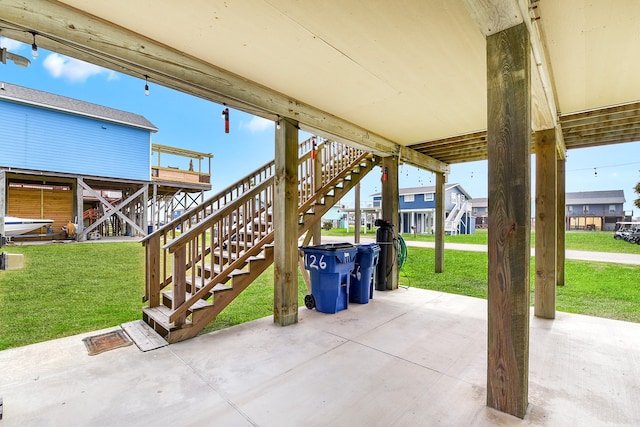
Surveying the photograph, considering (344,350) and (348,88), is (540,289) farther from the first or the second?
(348,88)

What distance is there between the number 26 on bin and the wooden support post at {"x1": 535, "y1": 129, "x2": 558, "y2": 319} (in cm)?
273

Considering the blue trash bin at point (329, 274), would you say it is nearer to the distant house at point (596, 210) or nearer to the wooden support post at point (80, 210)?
the wooden support post at point (80, 210)

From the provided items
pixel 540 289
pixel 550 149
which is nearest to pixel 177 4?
pixel 550 149

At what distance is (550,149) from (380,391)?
3500 millimetres

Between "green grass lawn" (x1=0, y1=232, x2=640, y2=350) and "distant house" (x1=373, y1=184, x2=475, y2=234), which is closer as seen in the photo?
"green grass lawn" (x1=0, y1=232, x2=640, y2=350)

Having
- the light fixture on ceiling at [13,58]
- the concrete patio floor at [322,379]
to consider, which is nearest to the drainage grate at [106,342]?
the concrete patio floor at [322,379]

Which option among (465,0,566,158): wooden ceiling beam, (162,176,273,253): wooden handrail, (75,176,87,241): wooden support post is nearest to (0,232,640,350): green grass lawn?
(162,176,273,253): wooden handrail

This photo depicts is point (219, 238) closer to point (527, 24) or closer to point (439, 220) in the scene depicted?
point (527, 24)

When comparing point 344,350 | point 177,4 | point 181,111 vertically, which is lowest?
point 344,350

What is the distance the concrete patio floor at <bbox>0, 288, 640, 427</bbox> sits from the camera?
1.82 meters

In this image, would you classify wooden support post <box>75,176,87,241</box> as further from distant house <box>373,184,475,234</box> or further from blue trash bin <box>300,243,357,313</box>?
distant house <box>373,184,475,234</box>

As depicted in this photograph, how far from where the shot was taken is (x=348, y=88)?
9.98 feet

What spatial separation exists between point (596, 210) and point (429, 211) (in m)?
20.8

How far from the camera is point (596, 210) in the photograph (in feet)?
94.7
